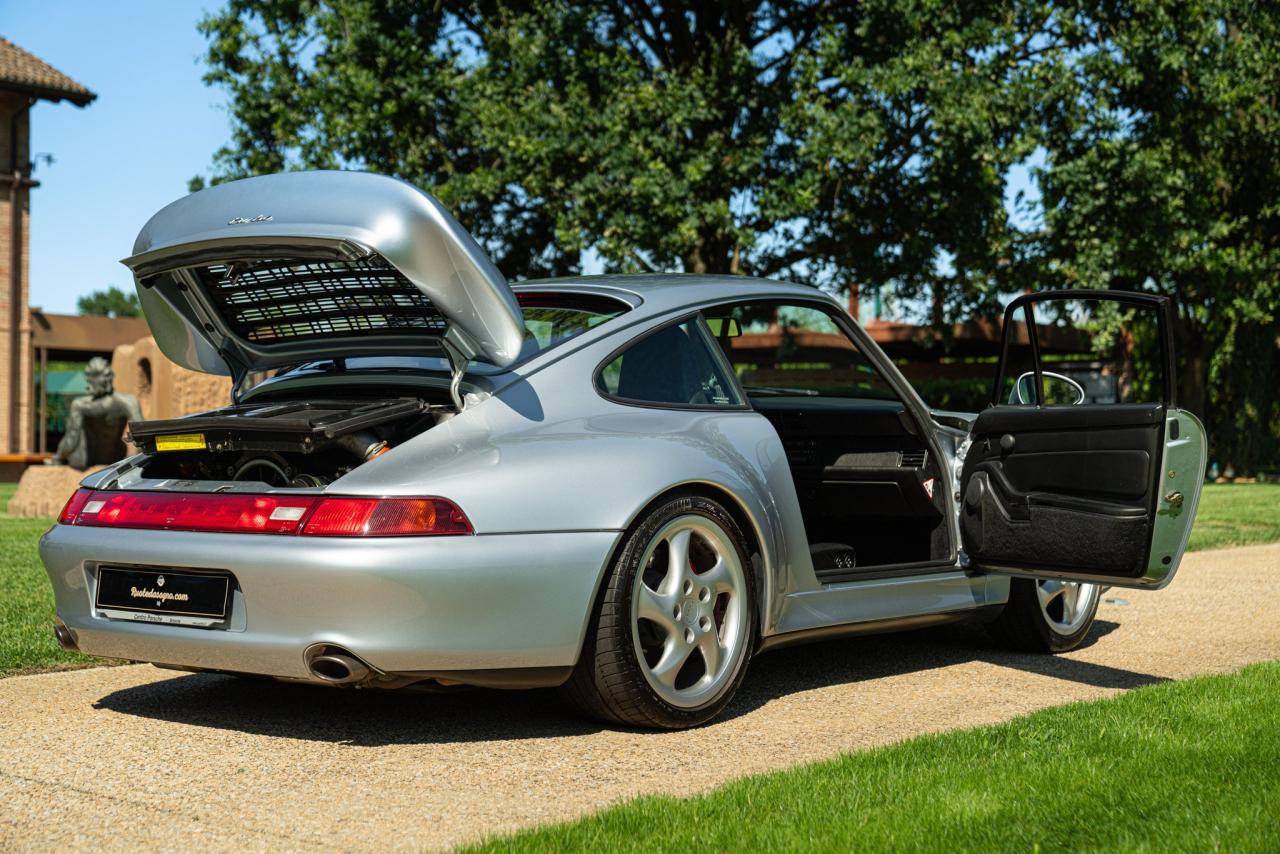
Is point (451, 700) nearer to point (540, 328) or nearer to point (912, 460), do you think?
point (540, 328)

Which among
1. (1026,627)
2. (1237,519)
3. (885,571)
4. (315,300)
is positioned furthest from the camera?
(1237,519)

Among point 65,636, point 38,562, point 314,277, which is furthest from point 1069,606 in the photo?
point 38,562

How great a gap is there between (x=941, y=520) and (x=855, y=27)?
15.4m

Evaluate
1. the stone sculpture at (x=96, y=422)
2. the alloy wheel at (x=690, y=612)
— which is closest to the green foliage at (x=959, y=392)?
the stone sculpture at (x=96, y=422)

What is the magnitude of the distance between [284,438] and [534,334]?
95 centimetres

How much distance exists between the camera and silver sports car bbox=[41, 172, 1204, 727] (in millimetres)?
3848

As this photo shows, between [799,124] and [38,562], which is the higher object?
[799,124]

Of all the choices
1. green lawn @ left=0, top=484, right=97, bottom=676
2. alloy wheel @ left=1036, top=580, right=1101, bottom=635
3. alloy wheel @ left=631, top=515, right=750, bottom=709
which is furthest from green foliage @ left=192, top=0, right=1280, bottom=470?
alloy wheel @ left=631, top=515, right=750, bottom=709

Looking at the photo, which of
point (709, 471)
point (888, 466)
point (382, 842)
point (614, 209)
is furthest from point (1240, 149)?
point (382, 842)

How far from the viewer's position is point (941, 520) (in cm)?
546

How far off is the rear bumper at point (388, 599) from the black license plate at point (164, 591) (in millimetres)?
49

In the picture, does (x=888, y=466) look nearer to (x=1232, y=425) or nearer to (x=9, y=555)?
(x=9, y=555)

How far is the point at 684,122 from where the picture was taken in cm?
1778

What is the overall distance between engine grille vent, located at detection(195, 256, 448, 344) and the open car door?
2.14 meters
